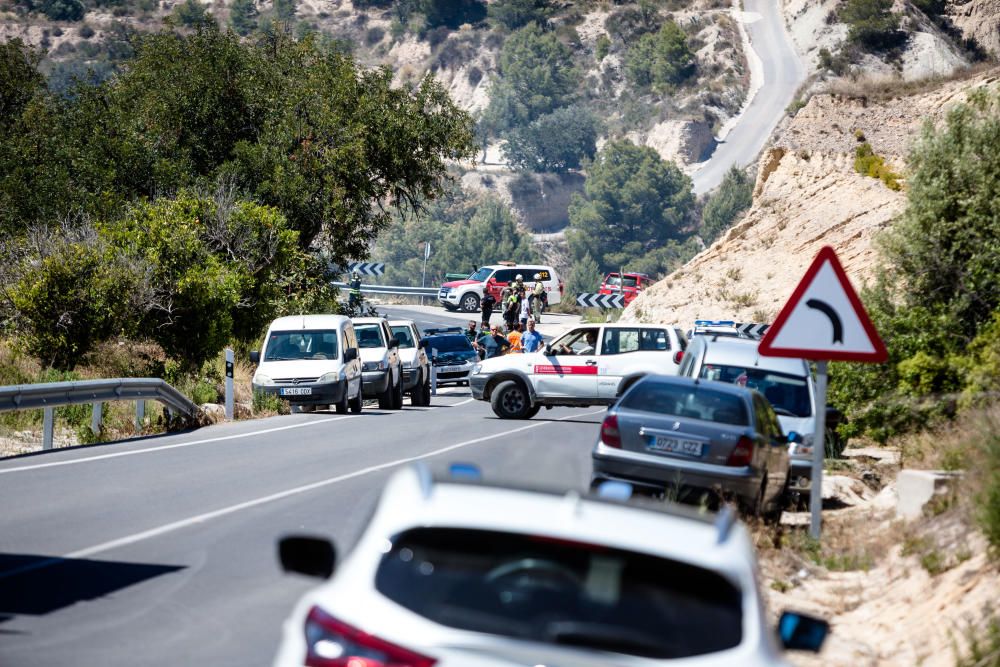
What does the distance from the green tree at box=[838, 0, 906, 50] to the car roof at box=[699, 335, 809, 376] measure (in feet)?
300

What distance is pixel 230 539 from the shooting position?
1109cm

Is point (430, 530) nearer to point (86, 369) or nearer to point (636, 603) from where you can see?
point (636, 603)

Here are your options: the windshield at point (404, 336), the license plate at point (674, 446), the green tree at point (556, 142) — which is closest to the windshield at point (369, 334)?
the windshield at point (404, 336)

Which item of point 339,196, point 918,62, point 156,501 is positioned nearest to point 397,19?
point 918,62

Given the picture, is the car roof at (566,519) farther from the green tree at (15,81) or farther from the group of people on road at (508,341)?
the green tree at (15,81)

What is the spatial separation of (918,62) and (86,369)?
282 feet

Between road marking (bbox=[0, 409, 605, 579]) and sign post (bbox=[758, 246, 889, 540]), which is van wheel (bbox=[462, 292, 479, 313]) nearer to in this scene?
road marking (bbox=[0, 409, 605, 579])

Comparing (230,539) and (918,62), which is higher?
(918,62)

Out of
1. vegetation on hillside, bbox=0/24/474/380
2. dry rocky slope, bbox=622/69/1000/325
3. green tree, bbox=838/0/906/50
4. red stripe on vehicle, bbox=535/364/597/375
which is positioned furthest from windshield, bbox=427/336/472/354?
green tree, bbox=838/0/906/50

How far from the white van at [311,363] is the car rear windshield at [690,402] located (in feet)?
44.7

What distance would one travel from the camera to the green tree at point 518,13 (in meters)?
143

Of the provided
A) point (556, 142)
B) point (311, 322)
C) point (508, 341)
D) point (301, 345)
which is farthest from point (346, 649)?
point (556, 142)

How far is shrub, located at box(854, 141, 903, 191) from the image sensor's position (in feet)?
142

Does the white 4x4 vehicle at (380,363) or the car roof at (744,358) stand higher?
the car roof at (744,358)
